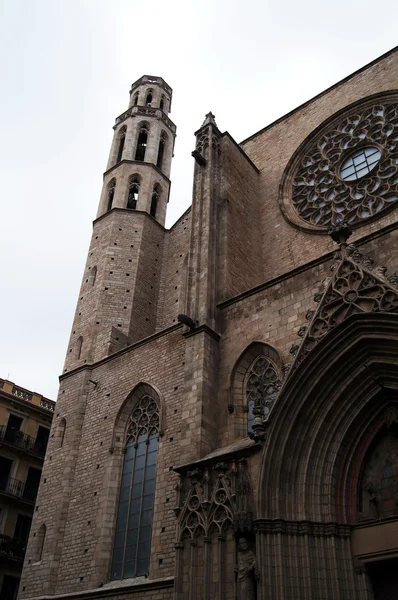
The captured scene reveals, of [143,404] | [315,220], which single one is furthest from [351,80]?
[143,404]

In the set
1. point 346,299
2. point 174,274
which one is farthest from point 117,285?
point 346,299

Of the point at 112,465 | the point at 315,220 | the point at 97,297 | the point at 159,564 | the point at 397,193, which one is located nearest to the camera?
the point at 159,564

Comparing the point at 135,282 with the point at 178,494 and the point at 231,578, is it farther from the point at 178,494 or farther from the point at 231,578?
the point at 231,578

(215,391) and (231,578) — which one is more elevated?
(215,391)

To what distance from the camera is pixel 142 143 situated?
22.3m

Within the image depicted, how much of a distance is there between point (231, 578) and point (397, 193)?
9.35m

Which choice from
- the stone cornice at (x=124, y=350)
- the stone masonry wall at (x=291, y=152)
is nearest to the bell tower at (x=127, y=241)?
the stone cornice at (x=124, y=350)

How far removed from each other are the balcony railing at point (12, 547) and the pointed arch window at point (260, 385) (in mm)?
11622

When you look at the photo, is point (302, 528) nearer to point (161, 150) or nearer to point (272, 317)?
point (272, 317)

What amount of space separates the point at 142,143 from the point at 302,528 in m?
16.9

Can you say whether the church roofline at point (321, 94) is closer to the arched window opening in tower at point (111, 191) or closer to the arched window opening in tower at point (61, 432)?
the arched window opening in tower at point (111, 191)

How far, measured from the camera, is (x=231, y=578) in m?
8.56

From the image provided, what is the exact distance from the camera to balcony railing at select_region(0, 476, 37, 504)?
19.9 metres

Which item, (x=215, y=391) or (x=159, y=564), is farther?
(x=215, y=391)
